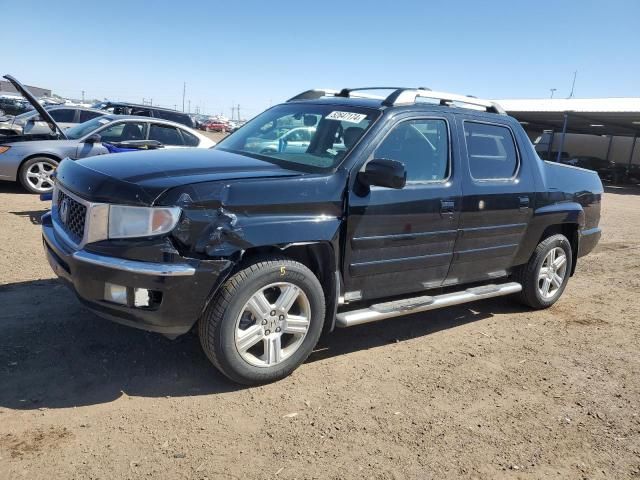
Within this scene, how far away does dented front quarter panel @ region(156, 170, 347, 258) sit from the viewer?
3141 mm

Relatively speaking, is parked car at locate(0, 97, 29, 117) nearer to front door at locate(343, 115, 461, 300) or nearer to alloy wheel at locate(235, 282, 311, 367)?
front door at locate(343, 115, 461, 300)

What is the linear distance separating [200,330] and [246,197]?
0.89m

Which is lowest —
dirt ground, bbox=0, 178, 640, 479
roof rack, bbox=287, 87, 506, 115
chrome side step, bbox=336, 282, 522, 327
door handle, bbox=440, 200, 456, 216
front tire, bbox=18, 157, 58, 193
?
dirt ground, bbox=0, 178, 640, 479

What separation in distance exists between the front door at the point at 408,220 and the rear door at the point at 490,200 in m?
0.16

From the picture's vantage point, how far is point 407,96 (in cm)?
431

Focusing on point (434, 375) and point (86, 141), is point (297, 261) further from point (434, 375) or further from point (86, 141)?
point (86, 141)

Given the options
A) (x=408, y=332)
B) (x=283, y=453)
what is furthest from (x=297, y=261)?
(x=408, y=332)

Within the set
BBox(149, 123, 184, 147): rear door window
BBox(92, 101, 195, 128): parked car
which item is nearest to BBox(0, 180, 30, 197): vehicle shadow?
BBox(149, 123, 184, 147): rear door window

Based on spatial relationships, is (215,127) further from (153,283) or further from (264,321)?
(153,283)

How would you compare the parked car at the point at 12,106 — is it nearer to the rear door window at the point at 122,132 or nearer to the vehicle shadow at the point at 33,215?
the rear door window at the point at 122,132

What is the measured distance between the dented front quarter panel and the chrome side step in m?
0.60

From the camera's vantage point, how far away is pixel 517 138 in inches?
203

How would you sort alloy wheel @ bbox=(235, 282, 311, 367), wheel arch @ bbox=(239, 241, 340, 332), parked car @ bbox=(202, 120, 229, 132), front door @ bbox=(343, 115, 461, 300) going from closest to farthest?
alloy wheel @ bbox=(235, 282, 311, 367) < wheel arch @ bbox=(239, 241, 340, 332) < front door @ bbox=(343, 115, 461, 300) < parked car @ bbox=(202, 120, 229, 132)

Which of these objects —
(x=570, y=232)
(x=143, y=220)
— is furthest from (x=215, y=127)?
(x=143, y=220)
